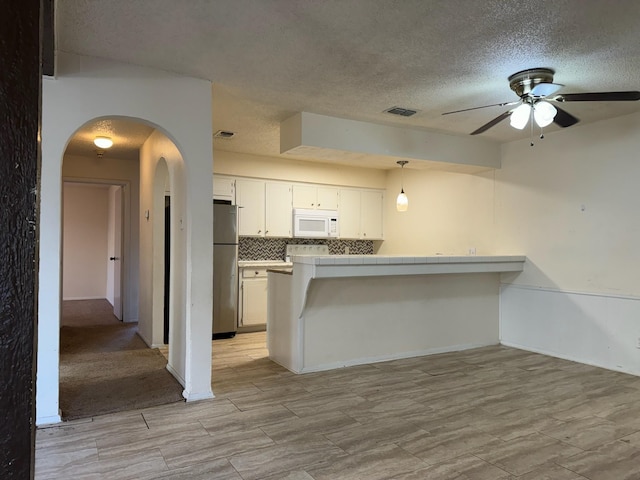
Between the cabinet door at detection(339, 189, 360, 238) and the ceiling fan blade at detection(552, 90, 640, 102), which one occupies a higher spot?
the ceiling fan blade at detection(552, 90, 640, 102)

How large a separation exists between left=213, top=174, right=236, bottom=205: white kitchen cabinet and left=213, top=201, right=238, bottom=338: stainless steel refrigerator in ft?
0.90

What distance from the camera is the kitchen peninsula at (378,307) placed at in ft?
13.5

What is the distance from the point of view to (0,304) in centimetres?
49

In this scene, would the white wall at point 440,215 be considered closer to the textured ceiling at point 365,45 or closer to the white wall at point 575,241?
the white wall at point 575,241

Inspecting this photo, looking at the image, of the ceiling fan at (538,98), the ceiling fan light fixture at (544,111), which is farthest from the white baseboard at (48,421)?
the ceiling fan light fixture at (544,111)

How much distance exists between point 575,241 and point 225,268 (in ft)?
13.2

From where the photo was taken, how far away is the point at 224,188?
5.98 metres

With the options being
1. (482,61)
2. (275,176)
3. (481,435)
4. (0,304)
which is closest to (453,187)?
(275,176)

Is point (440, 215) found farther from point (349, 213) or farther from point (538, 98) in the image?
point (538, 98)

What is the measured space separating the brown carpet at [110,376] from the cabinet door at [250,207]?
1994mm

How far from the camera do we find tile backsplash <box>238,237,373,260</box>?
641cm

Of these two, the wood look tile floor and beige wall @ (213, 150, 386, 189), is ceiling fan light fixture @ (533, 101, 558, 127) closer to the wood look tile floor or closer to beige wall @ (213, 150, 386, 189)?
the wood look tile floor

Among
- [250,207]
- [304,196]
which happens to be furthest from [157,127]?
[304,196]

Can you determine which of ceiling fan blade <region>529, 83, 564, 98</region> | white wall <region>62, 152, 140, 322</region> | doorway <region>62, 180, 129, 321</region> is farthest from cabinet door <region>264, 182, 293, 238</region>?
doorway <region>62, 180, 129, 321</region>
